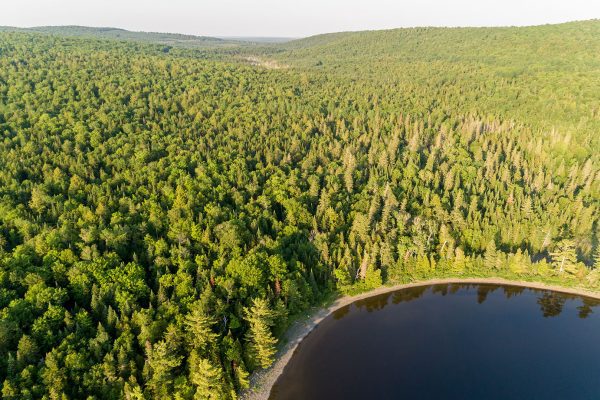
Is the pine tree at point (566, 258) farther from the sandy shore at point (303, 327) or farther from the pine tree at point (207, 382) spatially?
the pine tree at point (207, 382)

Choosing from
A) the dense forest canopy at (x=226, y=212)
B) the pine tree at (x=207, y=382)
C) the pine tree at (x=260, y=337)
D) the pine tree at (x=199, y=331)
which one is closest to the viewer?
the pine tree at (x=207, y=382)

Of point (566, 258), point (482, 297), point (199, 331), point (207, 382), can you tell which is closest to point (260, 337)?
point (199, 331)

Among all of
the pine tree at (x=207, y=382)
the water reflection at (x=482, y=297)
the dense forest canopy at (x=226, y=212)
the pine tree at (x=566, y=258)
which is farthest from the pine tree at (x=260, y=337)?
the pine tree at (x=566, y=258)

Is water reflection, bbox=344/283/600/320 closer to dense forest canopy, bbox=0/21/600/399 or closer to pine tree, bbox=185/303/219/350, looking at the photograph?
dense forest canopy, bbox=0/21/600/399

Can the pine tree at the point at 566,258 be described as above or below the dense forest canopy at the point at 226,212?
below

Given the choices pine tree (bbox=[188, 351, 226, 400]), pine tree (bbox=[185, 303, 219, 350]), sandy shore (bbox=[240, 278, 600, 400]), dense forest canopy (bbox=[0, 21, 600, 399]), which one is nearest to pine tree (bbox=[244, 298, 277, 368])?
dense forest canopy (bbox=[0, 21, 600, 399])

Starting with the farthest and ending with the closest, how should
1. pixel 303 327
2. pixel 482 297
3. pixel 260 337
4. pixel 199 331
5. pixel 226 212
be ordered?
pixel 226 212 < pixel 482 297 < pixel 303 327 < pixel 260 337 < pixel 199 331

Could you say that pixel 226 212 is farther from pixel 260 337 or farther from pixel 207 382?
pixel 207 382
